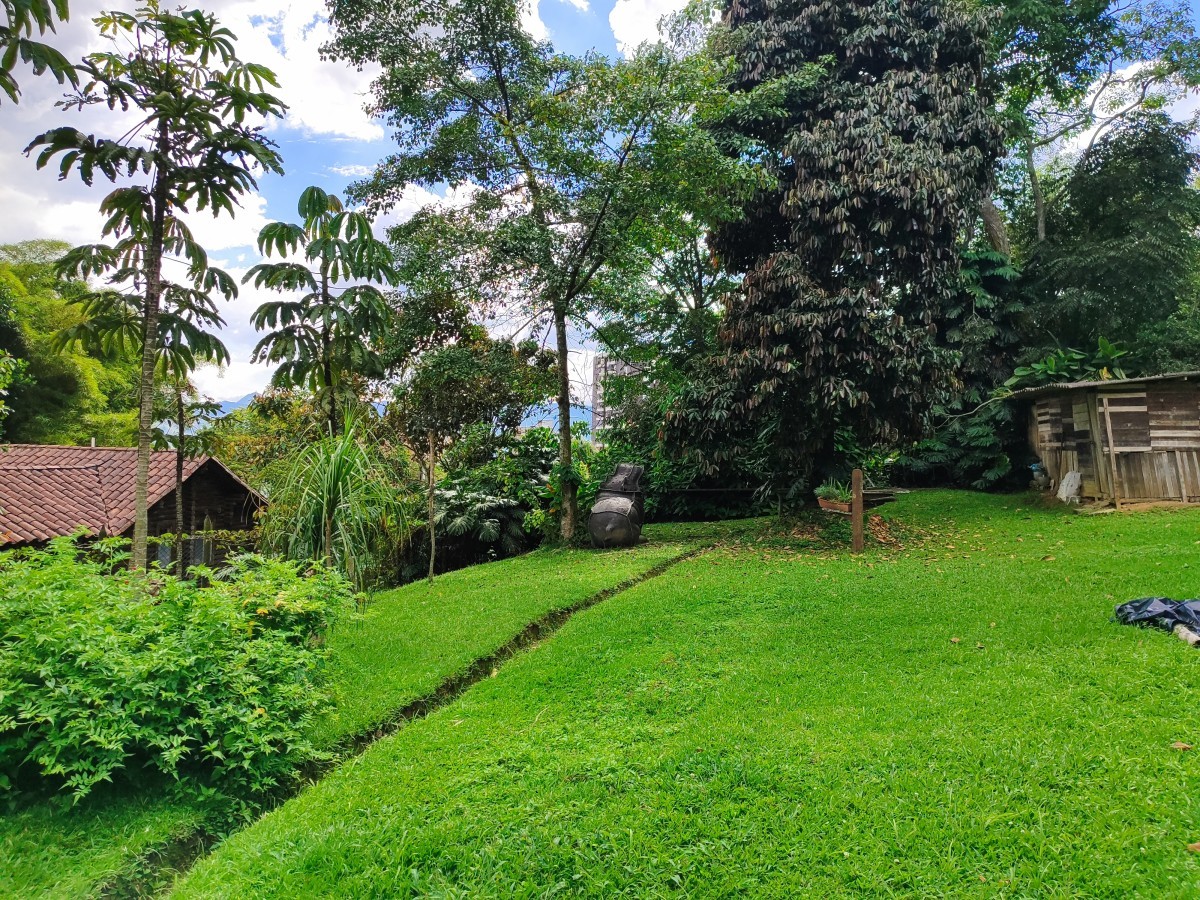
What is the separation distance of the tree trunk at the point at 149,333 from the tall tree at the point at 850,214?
23.2 ft

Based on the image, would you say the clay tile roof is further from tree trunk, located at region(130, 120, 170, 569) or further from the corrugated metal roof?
the corrugated metal roof

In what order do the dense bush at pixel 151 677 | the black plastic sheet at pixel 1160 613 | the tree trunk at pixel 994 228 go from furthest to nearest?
the tree trunk at pixel 994 228
the black plastic sheet at pixel 1160 613
the dense bush at pixel 151 677

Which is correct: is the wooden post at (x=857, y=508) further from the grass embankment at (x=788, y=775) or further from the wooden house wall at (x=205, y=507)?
the wooden house wall at (x=205, y=507)

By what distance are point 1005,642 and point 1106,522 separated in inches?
265

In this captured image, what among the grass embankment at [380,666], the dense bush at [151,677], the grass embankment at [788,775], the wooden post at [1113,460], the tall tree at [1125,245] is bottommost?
the grass embankment at [788,775]

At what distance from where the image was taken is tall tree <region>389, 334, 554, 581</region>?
9961mm

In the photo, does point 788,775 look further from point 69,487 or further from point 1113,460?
point 69,487

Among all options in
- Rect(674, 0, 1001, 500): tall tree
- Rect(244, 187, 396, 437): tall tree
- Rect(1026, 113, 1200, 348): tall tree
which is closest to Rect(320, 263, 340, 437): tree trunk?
Rect(244, 187, 396, 437): tall tree

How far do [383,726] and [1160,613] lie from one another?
17.6 ft

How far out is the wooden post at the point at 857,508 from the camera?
8.66 m

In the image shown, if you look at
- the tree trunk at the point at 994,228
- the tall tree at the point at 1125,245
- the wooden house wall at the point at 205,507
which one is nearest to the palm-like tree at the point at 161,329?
the wooden house wall at the point at 205,507

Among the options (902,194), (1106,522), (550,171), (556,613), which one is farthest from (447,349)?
(1106,522)

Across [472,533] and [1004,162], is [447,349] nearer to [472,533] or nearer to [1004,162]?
[472,533]

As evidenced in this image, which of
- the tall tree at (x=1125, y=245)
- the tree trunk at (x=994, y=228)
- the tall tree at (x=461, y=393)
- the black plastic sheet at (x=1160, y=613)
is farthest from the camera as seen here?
the tree trunk at (x=994, y=228)
